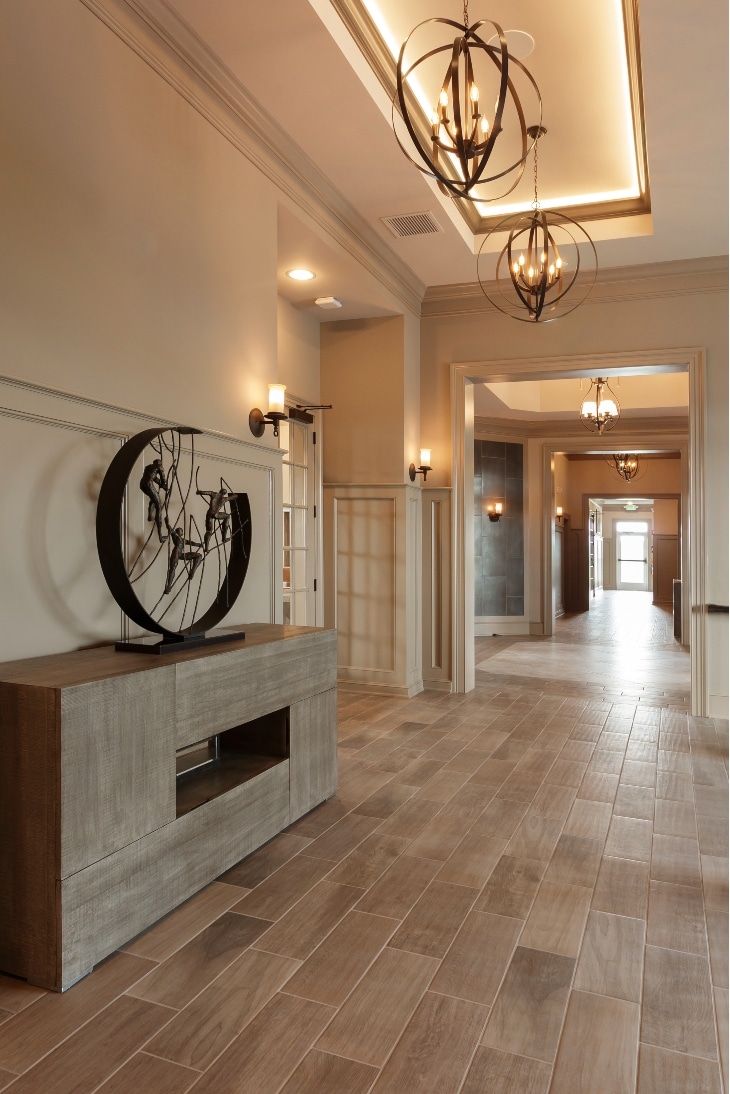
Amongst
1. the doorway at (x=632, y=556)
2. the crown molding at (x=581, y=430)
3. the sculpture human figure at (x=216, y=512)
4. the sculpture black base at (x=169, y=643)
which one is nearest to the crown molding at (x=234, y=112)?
the sculpture human figure at (x=216, y=512)

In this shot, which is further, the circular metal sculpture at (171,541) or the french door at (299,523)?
the french door at (299,523)

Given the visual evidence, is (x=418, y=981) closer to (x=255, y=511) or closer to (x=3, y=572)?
(x=3, y=572)

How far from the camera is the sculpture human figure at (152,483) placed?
2.86m

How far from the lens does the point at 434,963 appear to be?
2279 mm

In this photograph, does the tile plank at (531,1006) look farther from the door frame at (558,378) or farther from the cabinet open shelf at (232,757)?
the door frame at (558,378)

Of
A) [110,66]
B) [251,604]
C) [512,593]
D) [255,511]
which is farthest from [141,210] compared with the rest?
[512,593]

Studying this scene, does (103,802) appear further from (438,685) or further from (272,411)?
(438,685)

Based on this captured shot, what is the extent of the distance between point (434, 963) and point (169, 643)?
54.8 inches

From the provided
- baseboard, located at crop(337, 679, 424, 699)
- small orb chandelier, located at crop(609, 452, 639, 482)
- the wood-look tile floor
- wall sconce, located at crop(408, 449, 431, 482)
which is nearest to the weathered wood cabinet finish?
the wood-look tile floor

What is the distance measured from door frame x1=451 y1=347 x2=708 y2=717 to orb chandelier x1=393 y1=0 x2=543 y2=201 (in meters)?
1.56

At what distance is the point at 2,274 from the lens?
242 cm

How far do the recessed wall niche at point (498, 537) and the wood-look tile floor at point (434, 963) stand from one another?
7.04 metres

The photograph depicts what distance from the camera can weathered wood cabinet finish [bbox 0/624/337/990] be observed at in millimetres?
2066

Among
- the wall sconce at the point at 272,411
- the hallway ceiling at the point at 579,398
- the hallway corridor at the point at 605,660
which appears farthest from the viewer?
the hallway ceiling at the point at 579,398
